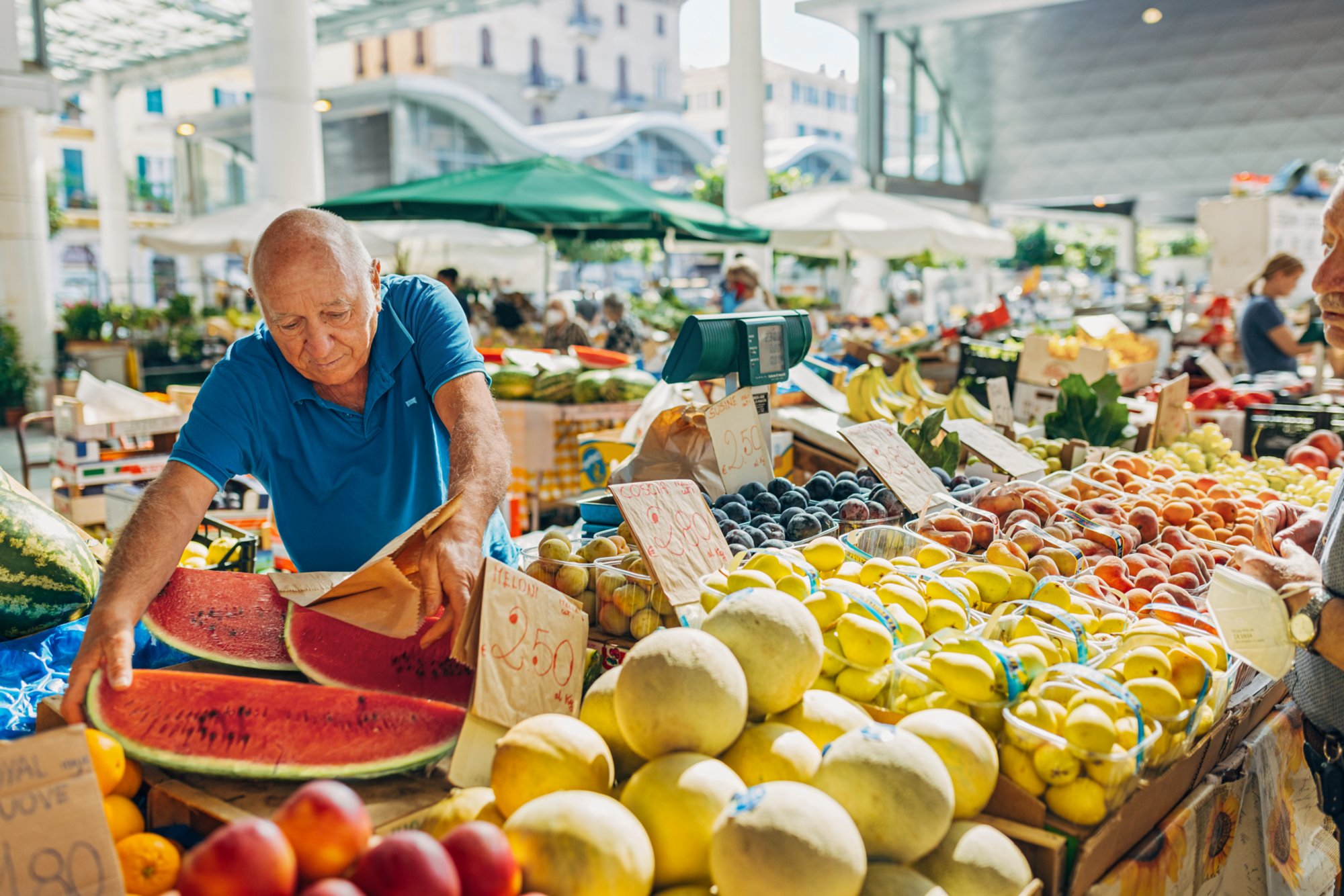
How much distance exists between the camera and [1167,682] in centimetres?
156

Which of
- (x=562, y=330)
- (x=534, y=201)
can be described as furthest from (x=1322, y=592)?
(x=562, y=330)

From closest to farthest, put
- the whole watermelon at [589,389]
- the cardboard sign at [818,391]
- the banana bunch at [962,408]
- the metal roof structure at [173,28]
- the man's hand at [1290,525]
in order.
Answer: the man's hand at [1290,525] < the cardboard sign at [818,391] < the banana bunch at [962,408] < the whole watermelon at [589,389] < the metal roof structure at [173,28]

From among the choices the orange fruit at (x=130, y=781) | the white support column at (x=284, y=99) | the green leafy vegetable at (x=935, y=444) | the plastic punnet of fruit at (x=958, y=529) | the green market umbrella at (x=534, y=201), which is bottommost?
the orange fruit at (x=130, y=781)

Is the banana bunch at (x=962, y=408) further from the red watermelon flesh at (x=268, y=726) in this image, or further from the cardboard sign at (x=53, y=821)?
the cardboard sign at (x=53, y=821)

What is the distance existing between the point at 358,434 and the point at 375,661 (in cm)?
59

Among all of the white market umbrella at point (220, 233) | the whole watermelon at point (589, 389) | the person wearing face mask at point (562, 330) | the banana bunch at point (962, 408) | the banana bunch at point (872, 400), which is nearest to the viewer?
the banana bunch at point (872, 400)

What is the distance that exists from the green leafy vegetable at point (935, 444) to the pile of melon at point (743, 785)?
5.61 ft

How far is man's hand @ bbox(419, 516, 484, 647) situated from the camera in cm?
156

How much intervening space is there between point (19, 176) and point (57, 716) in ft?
39.9

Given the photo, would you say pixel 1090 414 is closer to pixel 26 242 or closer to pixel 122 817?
pixel 122 817

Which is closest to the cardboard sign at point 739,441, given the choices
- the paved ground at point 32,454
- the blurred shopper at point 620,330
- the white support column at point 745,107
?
the paved ground at point 32,454

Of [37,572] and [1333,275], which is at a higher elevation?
[1333,275]

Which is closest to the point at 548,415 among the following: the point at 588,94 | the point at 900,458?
the point at 900,458

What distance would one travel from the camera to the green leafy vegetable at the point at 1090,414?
384 centimetres
